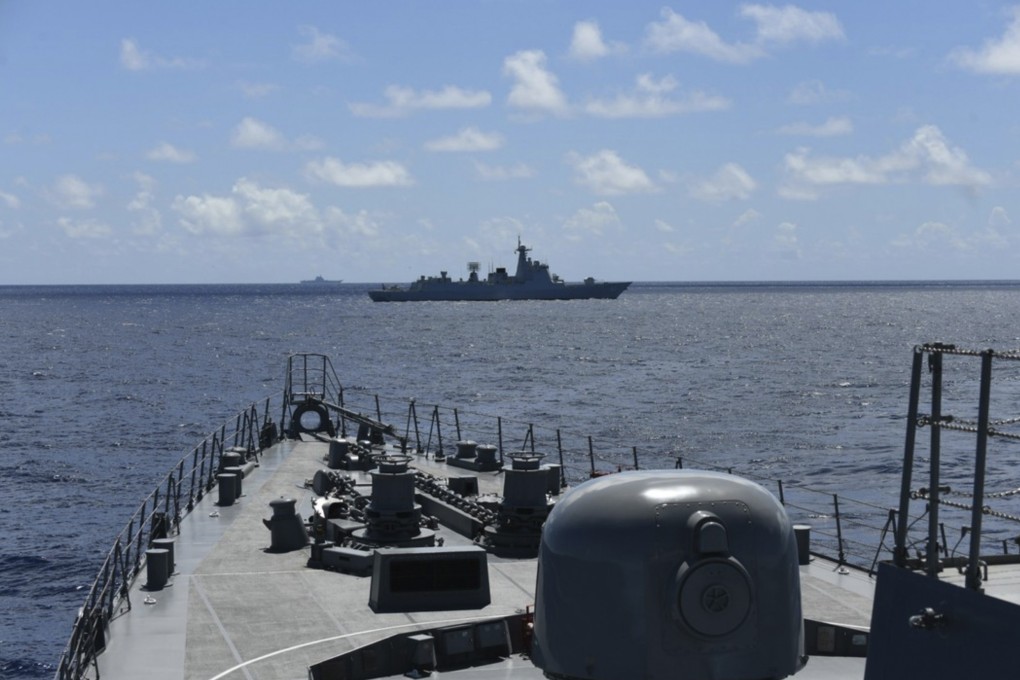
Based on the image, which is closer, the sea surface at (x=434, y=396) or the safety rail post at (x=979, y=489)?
the safety rail post at (x=979, y=489)

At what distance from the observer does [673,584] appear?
376 inches

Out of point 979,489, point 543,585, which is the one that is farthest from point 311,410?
point 979,489

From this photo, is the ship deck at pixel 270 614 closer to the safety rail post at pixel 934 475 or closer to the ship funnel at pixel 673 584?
the ship funnel at pixel 673 584

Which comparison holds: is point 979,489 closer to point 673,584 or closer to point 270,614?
point 673,584

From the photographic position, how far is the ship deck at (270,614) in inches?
599

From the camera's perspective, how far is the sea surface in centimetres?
4116

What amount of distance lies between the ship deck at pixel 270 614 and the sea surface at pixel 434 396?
29.4ft

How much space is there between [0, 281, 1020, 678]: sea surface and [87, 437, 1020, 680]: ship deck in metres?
8.95

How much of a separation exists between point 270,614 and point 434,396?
66.0m

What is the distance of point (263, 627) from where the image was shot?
17.0 meters

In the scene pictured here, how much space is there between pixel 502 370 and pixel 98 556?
68373mm

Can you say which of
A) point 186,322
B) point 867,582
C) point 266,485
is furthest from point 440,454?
point 186,322

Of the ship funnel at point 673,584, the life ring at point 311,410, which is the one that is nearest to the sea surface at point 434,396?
the life ring at point 311,410

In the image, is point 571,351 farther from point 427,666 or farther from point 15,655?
point 427,666
